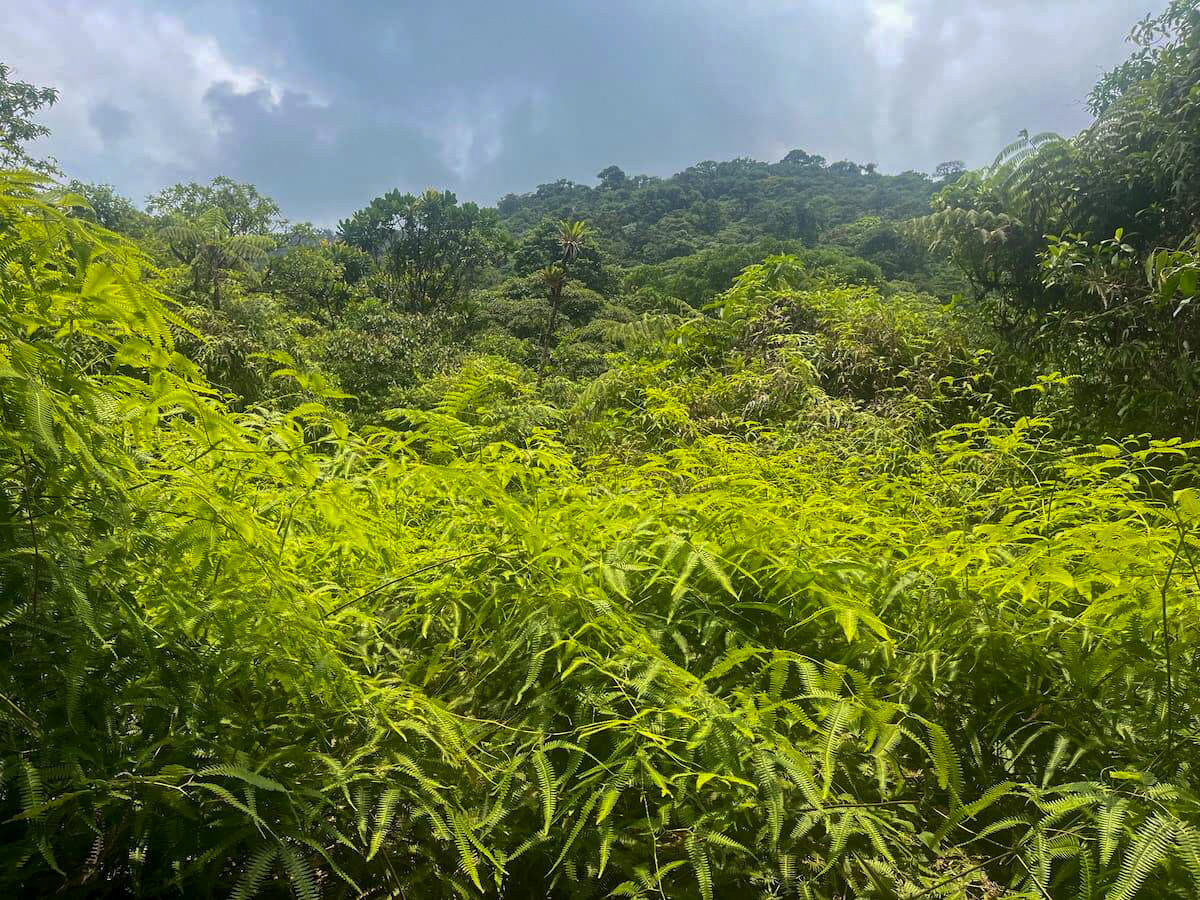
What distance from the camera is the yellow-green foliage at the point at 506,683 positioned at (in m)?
0.60

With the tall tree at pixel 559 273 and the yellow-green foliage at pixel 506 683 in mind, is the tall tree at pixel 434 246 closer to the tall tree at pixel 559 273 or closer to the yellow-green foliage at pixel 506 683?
the tall tree at pixel 559 273

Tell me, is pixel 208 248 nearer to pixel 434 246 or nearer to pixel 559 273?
pixel 559 273

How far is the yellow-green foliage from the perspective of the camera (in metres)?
0.60

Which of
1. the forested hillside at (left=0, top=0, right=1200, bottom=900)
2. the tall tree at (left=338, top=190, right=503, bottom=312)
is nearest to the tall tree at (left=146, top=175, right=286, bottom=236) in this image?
the tall tree at (left=338, top=190, right=503, bottom=312)

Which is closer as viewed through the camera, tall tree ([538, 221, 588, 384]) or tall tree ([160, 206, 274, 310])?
tall tree ([160, 206, 274, 310])

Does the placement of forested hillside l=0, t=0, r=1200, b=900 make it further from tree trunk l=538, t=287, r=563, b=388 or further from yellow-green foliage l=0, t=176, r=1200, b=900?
tree trunk l=538, t=287, r=563, b=388

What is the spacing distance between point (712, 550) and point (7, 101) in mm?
19813

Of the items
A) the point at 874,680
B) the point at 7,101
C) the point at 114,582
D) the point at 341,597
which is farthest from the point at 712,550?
the point at 7,101

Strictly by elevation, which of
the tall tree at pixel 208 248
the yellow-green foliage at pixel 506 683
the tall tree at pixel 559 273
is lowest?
the yellow-green foliage at pixel 506 683

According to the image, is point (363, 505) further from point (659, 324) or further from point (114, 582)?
point (659, 324)

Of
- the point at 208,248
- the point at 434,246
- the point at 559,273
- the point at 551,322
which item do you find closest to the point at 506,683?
the point at 208,248

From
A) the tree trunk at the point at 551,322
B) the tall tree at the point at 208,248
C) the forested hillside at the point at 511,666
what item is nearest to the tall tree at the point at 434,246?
the tree trunk at the point at 551,322

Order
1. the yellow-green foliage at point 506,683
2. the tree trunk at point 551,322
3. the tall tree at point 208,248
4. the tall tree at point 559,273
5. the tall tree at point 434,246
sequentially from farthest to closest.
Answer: the tall tree at point 434,246, the tall tree at point 559,273, the tree trunk at point 551,322, the tall tree at point 208,248, the yellow-green foliage at point 506,683

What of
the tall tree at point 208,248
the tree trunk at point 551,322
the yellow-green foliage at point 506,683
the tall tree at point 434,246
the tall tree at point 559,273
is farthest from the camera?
the tall tree at point 434,246
